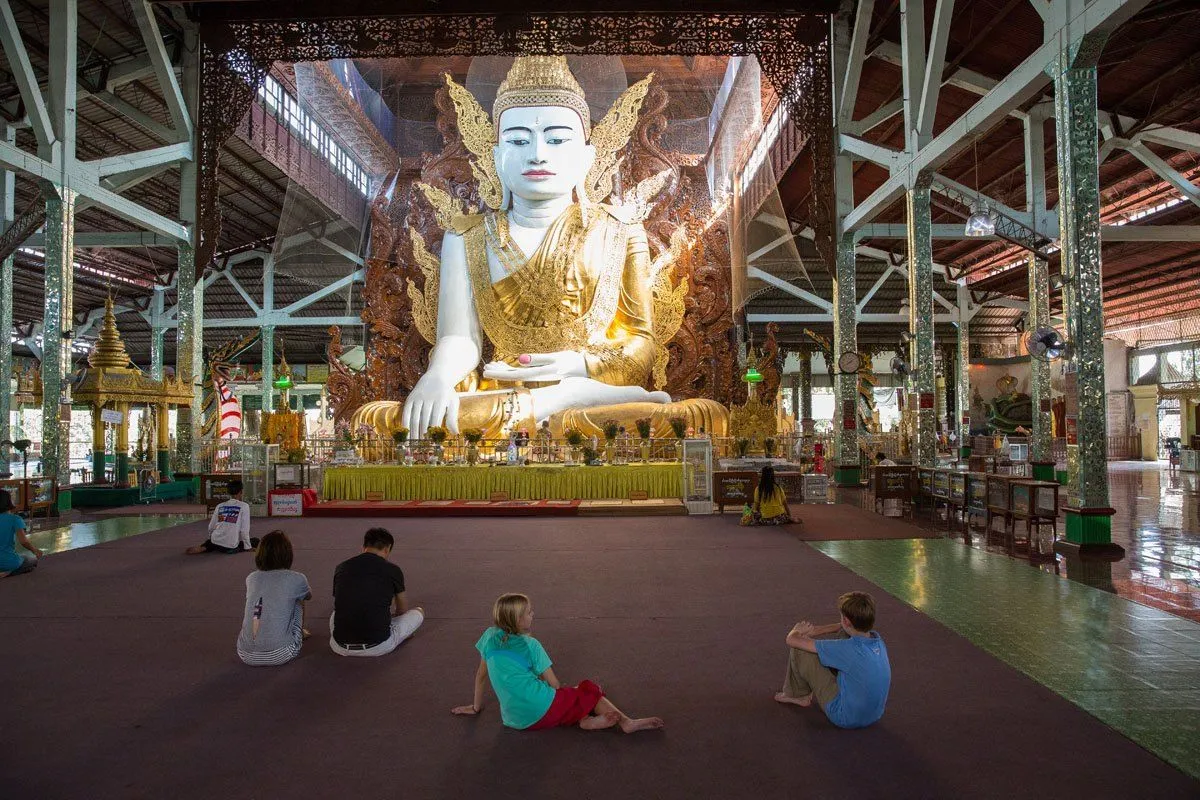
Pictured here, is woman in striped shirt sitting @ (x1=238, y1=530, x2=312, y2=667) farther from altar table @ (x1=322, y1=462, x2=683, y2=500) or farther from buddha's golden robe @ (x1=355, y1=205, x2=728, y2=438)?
buddha's golden robe @ (x1=355, y1=205, x2=728, y2=438)

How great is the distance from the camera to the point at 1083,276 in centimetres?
643

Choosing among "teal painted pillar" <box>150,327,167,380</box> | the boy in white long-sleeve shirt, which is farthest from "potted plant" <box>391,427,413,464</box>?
"teal painted pillar" <box>150,327,167,380</box>

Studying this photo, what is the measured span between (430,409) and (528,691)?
31.0 feet

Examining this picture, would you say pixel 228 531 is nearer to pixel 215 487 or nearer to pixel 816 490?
pixel 215 487

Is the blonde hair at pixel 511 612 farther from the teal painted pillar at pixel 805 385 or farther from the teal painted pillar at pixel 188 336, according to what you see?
the teal painted pillar at pixel 805 385

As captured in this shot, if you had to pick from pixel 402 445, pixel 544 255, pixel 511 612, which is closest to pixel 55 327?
pixel 402 445

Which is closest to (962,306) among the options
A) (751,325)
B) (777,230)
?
(751,325)

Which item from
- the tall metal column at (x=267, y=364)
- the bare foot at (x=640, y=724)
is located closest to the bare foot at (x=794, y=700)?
the bare foot at (x=640, y=724)

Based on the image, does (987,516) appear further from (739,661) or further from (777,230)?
(777,230)

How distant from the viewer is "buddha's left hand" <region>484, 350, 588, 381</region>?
1282 cm

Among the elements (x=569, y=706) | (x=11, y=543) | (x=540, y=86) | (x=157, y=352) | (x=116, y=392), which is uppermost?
(x=540, y=86)

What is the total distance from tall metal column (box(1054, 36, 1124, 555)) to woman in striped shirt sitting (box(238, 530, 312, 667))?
587 cm

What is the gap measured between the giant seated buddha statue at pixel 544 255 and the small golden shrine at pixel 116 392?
3.21 metres

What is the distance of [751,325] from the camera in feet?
79.8
